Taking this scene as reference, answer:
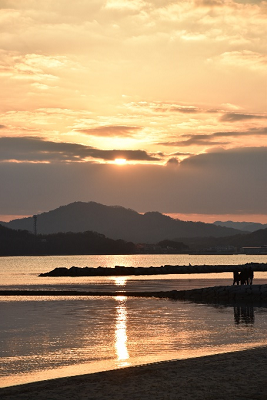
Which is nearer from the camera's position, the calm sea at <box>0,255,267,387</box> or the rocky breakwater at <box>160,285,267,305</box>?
the calm sea at <box>0,255,267,387</box>

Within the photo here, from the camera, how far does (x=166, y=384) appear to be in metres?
15.2

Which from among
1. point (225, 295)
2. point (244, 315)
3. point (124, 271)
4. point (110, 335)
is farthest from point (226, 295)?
point (124, 271)

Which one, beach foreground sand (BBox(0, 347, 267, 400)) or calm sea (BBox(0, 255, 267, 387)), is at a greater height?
beach foreground sand (BBox(0, 347, 267, 400))


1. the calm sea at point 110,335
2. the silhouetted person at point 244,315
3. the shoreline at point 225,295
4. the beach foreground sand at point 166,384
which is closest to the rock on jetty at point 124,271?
the shoreline at point 225,295

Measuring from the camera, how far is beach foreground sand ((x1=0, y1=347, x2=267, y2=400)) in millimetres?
13945

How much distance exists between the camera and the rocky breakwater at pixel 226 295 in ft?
149

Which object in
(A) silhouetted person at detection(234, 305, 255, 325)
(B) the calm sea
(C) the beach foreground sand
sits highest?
(C) the beach foreground sand

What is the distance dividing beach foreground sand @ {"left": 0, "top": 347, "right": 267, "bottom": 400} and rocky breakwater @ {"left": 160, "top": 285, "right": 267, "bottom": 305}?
90.5ft

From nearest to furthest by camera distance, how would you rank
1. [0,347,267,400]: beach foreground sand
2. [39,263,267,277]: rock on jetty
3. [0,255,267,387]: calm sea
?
[0,347,267,400]: beach foreground sand
[0,255,267,387]: calm sea
[39,263,267,277]: rock on jetty

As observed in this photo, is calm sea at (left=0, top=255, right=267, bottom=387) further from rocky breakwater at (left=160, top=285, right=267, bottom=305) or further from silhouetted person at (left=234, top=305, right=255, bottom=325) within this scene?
rocky breakwater at (left=160, top=285, right=267, bottom=305)

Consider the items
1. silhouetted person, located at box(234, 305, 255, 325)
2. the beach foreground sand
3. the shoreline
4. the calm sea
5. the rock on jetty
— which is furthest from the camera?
the rock on jetty

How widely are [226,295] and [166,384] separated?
32.4m

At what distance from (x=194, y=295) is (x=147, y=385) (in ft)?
109

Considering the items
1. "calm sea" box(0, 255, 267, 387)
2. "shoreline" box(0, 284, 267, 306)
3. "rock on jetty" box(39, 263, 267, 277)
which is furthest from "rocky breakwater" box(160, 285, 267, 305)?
"rock on jetty" box(39, 263, 267, 277)
